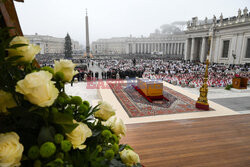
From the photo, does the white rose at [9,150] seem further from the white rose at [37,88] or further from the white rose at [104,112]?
the white rose at [104,112]

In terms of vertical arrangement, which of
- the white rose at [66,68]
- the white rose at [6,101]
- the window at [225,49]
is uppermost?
the window at [225,49]

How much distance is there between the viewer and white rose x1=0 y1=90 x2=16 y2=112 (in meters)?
0.73

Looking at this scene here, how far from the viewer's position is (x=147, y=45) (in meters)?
106

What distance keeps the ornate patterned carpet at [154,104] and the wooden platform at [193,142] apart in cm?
193

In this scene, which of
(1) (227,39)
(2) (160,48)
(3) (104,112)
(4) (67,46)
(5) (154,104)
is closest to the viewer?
(3) (104,112)

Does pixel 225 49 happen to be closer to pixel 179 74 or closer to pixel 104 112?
pixel 179 74

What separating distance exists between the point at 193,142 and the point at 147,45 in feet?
347

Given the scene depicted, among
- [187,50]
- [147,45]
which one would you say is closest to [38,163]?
[187,50]

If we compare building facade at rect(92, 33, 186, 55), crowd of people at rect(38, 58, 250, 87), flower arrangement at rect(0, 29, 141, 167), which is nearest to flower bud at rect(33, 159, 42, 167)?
flower arrangement at rect(0, 29, 141, 167)

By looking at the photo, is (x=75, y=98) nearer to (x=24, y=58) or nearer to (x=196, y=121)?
(x=24, y=58)

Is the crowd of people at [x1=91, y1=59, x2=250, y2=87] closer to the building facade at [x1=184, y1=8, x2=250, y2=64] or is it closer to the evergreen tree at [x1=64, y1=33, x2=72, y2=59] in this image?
the building facade at [x1=184, y1=8, x2=250, y2=64]

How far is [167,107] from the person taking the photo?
324 inches

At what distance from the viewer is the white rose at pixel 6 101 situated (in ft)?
2.39

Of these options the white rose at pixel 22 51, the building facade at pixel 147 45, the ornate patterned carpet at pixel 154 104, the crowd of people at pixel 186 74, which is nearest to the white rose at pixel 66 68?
the white rose at pixel 22 51
